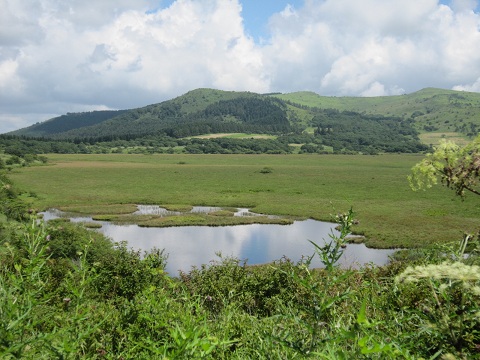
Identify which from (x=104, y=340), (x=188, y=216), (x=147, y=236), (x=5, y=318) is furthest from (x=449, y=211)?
(x=5, y=318)

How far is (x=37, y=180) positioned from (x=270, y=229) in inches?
2616

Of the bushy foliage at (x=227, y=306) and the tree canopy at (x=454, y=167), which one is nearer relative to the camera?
the bushy foliage at (x=227, y=306)

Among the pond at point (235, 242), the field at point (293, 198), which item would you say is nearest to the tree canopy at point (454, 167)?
the pond at point (235, 242)

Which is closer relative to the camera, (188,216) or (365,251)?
(365,251)

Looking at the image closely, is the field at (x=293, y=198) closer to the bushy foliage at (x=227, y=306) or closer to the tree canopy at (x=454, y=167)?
the bushy foliage at (x=227, y=306)

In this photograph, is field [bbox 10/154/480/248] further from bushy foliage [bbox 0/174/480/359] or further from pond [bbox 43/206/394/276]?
bushy foliage [bbox 0/174/480/359]

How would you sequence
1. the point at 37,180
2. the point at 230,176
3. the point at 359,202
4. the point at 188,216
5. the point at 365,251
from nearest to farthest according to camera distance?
the point at 365,251 < the point at 188,216 < the point at 359,202 < the point at 37,180 < the point at 230,176

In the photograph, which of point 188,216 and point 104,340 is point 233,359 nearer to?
point 104,340

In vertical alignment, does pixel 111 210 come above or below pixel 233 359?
below

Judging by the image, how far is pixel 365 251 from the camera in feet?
132

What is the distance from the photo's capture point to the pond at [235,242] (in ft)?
121

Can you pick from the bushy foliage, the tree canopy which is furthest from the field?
the tree canopy

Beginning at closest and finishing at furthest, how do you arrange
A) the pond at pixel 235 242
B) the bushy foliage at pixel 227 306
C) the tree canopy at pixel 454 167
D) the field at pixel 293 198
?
1. the bushy foliage at pixel 227 306
2. the tree canopy at pixel 454 167
3. the pond at pixel 235 242
4. the field at pixel 293 198

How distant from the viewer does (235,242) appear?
43188 mm
